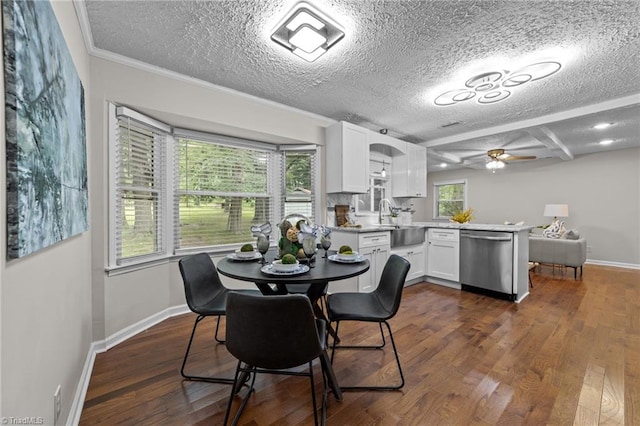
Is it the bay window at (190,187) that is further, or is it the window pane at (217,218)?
the window pane at (217,218)

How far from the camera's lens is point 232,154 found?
337 centimetres

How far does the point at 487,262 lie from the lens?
11.8ft

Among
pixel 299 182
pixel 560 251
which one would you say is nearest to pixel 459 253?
pixel 560 251

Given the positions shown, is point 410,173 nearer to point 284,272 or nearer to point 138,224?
point 284,272

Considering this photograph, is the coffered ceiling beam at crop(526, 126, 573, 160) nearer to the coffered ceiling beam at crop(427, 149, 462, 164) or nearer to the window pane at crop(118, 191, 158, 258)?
the coffered ceiling beam at crop(427, 149, 462, 164)

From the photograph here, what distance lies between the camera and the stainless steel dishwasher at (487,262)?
3445mm

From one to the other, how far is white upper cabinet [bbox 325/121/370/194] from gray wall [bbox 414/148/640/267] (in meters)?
5.31

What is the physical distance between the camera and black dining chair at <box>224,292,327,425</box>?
1.20 m

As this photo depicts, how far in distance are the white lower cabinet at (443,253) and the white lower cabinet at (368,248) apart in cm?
95

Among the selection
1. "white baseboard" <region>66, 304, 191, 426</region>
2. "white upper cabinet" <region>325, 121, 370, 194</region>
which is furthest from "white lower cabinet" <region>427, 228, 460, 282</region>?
"white baseboard" <region>66, 304, 191, 426</region>

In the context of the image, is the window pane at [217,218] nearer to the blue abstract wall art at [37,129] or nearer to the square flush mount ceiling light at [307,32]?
the blue abstract wall art at [37,129]

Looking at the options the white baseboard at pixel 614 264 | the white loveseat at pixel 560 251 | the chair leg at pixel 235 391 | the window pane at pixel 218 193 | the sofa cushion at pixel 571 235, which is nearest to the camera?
the chair leg at pixel 235 391

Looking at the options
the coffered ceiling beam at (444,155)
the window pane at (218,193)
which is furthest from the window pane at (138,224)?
the coffered ceiling beam at (444,155)

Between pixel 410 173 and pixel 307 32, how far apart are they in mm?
3326
